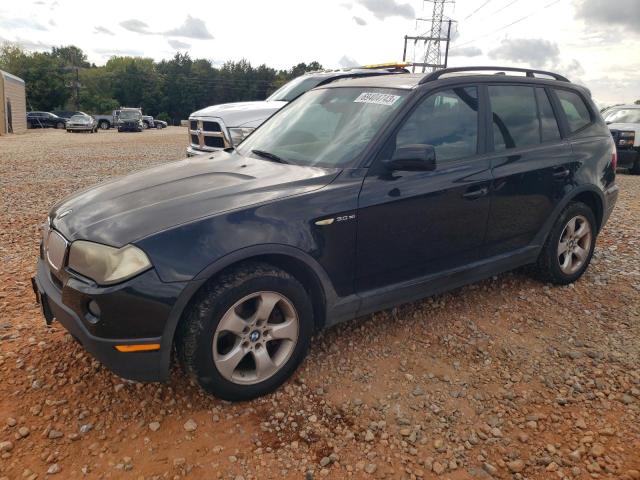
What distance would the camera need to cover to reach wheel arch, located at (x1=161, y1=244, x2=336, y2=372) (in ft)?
8.16

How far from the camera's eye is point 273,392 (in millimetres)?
2932

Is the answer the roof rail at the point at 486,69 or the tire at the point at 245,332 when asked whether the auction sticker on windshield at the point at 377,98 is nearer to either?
the roof rail at the point at 486,69

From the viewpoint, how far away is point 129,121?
38188mm

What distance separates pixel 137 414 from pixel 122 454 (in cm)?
30

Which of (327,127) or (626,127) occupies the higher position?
(626,127)

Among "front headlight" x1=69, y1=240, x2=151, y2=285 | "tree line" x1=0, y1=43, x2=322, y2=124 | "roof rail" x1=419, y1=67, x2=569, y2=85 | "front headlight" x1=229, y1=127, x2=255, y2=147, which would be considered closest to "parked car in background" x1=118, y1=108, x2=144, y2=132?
"tree line" x1=0, y1=43, x2=322, y2=124

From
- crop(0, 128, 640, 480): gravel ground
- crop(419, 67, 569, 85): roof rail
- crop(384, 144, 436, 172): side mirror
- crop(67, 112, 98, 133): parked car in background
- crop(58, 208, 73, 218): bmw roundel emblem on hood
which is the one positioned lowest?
crop(0, 128, 640, 480): gravel ground

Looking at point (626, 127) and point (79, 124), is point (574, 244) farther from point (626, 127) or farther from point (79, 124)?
point (79, 124)

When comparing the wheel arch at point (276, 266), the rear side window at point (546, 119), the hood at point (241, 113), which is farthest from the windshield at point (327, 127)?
the hood at point (241, 113)

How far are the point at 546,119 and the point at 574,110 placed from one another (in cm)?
49

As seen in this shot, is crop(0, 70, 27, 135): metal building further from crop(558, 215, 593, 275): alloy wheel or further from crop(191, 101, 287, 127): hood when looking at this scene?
crop(558, 215, 593, 275): alloy wheel

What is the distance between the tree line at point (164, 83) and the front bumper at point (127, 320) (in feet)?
227

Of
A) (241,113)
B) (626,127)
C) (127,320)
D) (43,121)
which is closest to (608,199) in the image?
(127,320)

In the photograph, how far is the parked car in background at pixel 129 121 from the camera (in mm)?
38031
